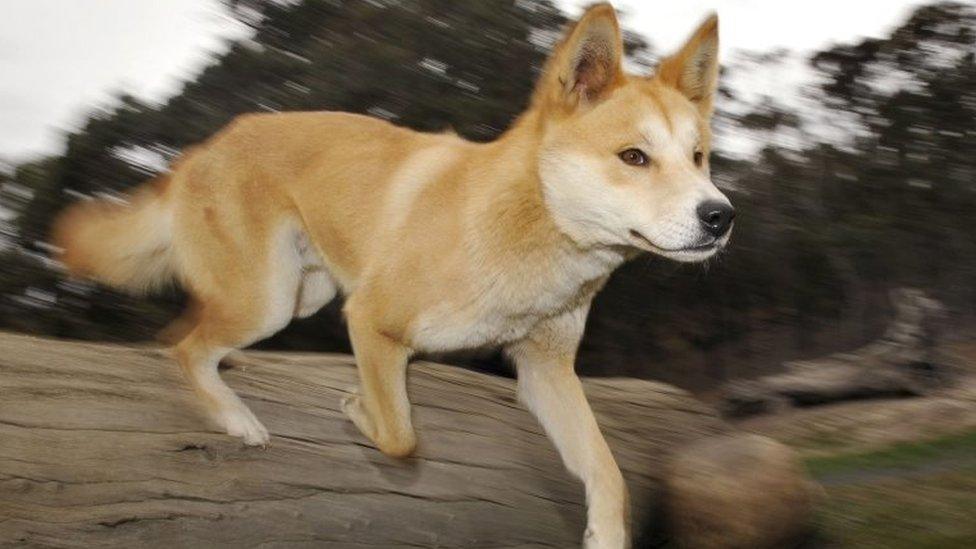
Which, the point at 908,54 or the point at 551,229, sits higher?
the point at 551,229

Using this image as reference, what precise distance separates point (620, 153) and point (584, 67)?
15.9 inches

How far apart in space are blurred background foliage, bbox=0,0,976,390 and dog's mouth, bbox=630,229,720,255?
15.7 ft

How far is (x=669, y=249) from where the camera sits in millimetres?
3732

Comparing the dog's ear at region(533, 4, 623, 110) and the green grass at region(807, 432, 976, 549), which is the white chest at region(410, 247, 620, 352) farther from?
the green grass at region(807, 432, 976, 549)

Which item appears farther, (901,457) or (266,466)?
(901,457)

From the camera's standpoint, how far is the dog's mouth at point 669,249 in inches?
145

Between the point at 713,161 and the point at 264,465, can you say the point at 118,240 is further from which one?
the point at 713,161

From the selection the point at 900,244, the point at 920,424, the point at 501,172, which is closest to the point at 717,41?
the point at 501,172

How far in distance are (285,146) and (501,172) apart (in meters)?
1.10

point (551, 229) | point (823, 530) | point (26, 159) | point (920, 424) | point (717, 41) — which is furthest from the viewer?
point (920, 424)

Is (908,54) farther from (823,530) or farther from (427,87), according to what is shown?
(823,530)

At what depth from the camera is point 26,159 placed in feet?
29.2

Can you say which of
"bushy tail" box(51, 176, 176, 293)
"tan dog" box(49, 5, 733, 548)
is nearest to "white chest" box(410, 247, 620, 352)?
"tan dog" box(49, 5, 733, 548)

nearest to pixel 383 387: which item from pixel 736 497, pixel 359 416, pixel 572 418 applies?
pixel 359 416
